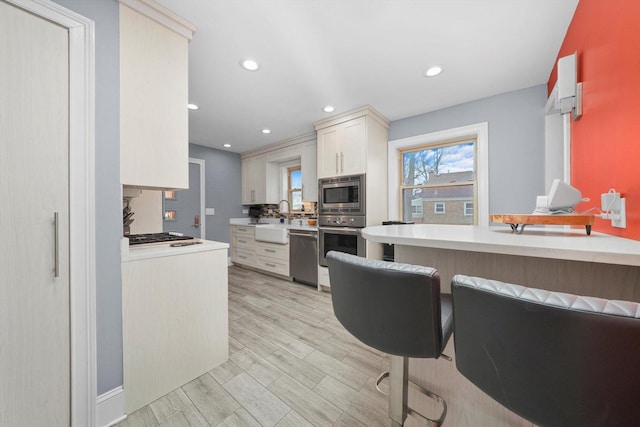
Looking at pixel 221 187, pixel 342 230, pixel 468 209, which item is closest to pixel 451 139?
pixel 468 209

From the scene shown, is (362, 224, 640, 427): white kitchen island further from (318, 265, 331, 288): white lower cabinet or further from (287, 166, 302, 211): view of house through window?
(287, 166, 302, 211): view of house through window

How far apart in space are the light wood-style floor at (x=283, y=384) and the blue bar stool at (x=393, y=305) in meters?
0.87

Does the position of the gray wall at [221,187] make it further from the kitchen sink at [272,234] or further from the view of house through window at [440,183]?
the view of house through window at [440,183]

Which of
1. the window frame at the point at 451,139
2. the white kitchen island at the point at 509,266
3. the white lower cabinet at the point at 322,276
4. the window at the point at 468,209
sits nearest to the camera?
the white kitchen island at the point at 509,266

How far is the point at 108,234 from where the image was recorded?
48.4 inches

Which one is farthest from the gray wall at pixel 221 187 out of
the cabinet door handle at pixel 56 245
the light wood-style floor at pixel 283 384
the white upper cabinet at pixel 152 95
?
the cabinet door handle at pixel 56 245

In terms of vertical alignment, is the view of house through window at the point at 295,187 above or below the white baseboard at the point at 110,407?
above

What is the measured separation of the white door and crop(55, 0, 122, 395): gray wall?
0.38 ft

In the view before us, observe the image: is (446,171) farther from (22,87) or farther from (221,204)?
(221,204)

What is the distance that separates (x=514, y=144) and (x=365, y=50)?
1.97 meters

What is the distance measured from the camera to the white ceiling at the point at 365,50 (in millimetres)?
1505

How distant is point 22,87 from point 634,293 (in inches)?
97.6

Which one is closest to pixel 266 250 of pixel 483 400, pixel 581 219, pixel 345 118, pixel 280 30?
pixel 345 118

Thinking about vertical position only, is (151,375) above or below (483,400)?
below
